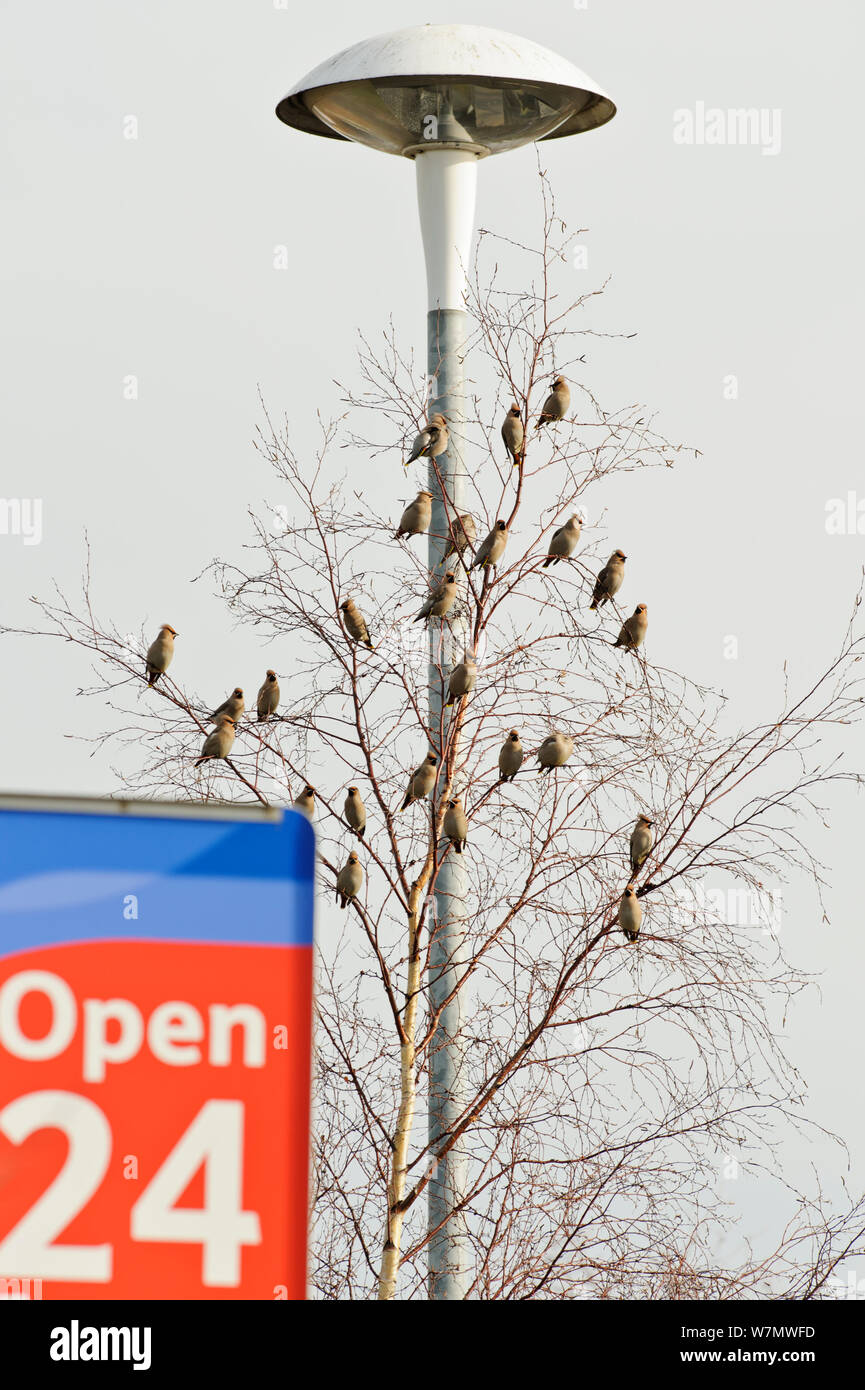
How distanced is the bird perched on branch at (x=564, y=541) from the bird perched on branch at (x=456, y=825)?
114 cm

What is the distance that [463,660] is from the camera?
7668mm

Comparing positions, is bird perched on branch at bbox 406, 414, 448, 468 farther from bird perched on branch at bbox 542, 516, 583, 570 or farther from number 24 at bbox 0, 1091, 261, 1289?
number 24 at bbox 0, 1091, 261, 1289

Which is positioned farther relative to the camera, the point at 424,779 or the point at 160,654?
the point at 160,654

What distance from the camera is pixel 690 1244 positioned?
305 inches

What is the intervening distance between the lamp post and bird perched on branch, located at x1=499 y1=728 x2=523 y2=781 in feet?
1.27

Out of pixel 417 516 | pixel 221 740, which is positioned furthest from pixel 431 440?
pixel 221 740

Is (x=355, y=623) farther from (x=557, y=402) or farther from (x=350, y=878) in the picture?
(x=557, y=402)

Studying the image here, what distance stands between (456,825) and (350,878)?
0.51m

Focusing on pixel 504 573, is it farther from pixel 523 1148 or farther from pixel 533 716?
pixel 523 1148

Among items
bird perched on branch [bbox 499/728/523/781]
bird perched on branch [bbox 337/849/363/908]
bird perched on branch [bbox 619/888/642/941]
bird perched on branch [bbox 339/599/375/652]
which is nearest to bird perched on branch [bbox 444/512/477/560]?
bird perched on branch [bbox 339/599/375/652]

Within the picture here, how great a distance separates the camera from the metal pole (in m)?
7.49

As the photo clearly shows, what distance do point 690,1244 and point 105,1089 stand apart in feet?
21.7
